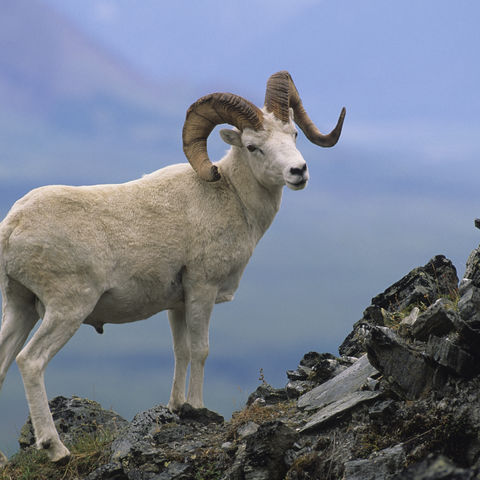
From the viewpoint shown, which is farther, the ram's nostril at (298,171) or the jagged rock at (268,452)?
the ram's nostril at (298,171)

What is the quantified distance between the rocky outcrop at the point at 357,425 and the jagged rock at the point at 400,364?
13mm

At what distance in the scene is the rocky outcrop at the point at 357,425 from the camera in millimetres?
7496

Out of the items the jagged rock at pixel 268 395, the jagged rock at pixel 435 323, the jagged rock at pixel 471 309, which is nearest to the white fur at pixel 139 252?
the jagged rock at pixel 268 395

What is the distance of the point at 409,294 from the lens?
500 inches

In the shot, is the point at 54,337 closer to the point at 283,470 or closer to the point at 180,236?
the point at 180,236

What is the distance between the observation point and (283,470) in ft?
26.9

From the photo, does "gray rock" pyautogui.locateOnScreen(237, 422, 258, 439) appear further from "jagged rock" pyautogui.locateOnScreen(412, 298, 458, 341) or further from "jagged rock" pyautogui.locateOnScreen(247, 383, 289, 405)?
"jagged rock" pyautogui.locateOnScreen(412, 298, 458, 341)

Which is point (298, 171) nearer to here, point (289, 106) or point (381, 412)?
point (289, 106)

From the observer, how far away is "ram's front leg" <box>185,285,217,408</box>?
10664mm

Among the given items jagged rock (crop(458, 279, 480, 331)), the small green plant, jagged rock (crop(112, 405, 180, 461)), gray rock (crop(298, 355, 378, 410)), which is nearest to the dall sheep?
the small green plant

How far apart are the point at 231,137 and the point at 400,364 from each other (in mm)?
4780

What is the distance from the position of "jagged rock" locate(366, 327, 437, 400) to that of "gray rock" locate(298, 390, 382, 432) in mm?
450

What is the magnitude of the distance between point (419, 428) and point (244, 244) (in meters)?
4.45

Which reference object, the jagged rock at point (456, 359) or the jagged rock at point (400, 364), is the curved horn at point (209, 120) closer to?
the jagged rock at point (400, 364)
